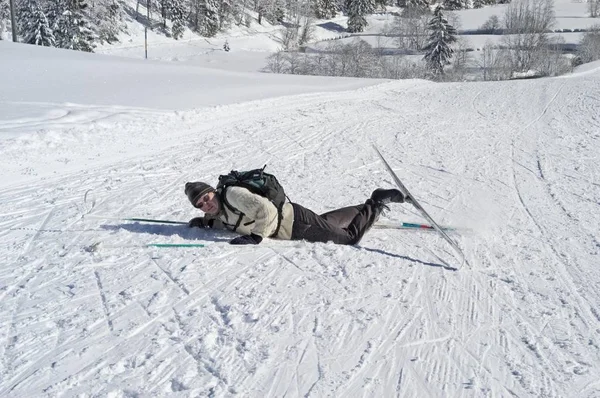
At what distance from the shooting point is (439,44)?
51.1m

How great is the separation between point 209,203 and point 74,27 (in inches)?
1508

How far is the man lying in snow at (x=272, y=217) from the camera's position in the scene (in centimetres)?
478

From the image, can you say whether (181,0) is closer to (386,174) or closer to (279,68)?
(279,68)

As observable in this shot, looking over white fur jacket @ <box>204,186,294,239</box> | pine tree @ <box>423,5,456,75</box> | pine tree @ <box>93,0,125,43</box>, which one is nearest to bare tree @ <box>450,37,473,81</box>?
pine tree @ <box>423,5,456,75</box>

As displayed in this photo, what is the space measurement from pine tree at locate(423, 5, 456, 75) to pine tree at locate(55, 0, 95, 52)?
3148 cm

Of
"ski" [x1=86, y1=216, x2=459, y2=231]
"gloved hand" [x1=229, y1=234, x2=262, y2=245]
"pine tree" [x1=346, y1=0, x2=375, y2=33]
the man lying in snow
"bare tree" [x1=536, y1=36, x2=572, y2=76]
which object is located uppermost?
"pine tree" [x1=346, y1=0, x2=375, y2=33]

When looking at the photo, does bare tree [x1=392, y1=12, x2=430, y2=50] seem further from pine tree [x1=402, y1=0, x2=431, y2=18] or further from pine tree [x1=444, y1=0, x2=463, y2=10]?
pine tree [x1=444, y1=0, x2=463, y2=10]

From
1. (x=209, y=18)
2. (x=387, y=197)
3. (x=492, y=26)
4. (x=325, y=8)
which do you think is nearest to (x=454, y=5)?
(x=492, y=26)

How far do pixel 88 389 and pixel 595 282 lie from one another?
4000mm

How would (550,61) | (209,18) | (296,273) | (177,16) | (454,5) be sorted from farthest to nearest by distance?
(454,5), (209,18), (177,16), (550,61), (296,273)

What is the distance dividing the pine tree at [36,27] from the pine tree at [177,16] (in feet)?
65.3

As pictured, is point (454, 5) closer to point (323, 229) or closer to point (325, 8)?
point (325, 8)

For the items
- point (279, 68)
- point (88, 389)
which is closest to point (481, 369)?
point (88, 389)

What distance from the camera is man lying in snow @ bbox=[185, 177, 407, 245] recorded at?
188 inches
